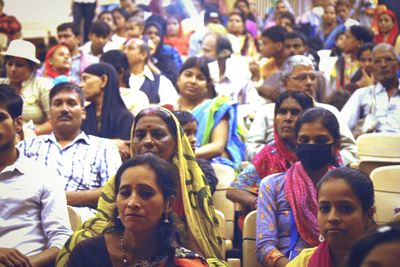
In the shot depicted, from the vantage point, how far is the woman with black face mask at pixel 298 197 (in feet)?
11.2

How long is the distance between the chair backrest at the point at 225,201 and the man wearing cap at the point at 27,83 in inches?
71.0

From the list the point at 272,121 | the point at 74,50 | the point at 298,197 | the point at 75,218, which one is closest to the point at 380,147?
the point at 272,121

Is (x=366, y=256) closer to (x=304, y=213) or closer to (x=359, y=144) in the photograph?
(x=304, y=213)

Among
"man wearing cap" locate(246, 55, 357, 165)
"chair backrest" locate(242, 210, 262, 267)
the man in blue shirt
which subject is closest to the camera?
"chair backrest" locate(242, 210, 262, 267)

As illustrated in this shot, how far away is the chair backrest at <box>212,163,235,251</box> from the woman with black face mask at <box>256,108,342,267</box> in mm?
688

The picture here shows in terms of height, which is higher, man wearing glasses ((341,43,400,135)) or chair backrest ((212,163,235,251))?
man wearing glasses ((341,43,400,135))

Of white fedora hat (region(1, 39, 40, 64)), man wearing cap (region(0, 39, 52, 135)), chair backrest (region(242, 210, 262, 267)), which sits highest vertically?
white fedora hat (region(1, 39, 40, 64))

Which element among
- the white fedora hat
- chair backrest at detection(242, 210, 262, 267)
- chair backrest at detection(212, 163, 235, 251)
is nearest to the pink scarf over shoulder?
chair backrest at detection(242, 210, 262, 267)

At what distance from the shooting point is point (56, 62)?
23.9 feet

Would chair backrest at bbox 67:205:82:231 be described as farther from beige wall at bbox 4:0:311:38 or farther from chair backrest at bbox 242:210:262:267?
beige wall at bbox 4:0:311:38

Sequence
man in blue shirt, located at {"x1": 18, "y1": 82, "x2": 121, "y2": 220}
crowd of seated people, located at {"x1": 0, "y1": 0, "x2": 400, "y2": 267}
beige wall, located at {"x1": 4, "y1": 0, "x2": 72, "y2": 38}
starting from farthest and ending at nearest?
beige wall, located at {"x1": 4, "y1": 0, "x2": 72, "y2": 38} < man in blue shirt, located at {"x1": 18, "y1": 82, "x2": 121, "y2": 220} < crowd of seated people, located at {"x1": 0, "y1": 0, "x2": 400, "y2": 267}

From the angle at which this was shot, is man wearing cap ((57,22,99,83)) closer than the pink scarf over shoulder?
No

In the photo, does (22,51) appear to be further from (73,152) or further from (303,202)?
(303,202)

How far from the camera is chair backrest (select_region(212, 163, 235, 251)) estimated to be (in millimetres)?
4203
